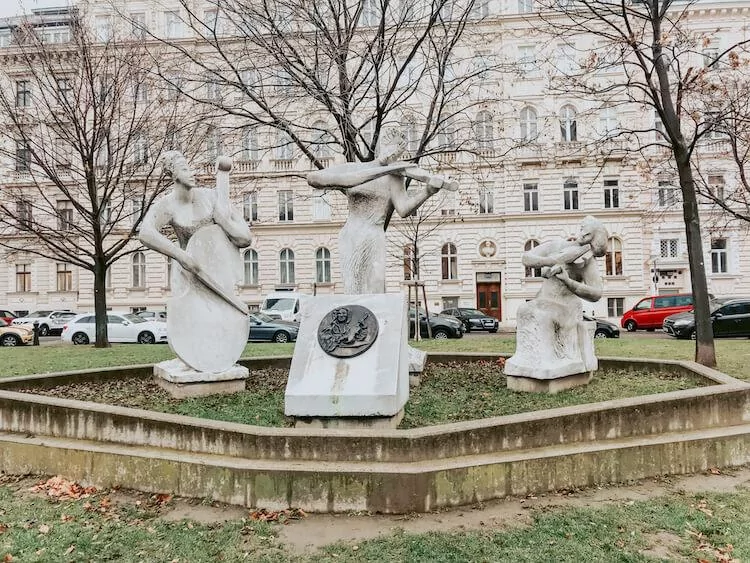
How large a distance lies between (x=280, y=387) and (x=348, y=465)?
9.69ft

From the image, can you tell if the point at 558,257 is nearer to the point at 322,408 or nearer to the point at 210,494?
the point at 322,408

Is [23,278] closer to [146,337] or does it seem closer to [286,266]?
[286,266]

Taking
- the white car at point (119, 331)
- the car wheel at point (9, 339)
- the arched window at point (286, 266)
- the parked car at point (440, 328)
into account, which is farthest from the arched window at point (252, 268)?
the parked car at point (440, 328)

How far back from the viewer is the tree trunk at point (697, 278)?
8477 millimetres

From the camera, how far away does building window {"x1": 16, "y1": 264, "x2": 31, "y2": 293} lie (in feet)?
119

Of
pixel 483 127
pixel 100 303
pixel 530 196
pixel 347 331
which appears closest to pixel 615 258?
pixel 530 196

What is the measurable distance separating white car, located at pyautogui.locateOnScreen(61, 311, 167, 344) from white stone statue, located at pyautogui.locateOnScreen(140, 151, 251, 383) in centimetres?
1732

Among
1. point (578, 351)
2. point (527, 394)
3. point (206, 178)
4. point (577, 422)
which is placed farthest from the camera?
point (206, 178)

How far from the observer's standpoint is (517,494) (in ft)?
13.6

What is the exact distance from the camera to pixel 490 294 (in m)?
32.8

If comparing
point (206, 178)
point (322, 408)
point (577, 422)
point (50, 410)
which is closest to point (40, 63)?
point (206, 178)

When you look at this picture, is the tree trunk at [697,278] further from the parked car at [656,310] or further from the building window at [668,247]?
the building window at [668,247]

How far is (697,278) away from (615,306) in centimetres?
2468

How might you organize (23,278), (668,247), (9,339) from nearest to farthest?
1. (9,339)
2. (668,247)
3. (23,278)
